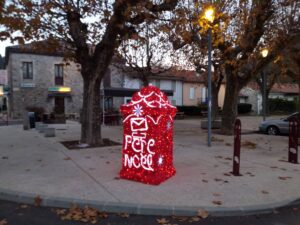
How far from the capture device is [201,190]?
5930 millimetres

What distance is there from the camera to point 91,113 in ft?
36.4

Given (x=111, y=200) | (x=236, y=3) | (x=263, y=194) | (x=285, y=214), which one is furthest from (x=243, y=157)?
(x=236, y=3)

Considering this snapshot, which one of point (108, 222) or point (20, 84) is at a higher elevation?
point (20, 84)

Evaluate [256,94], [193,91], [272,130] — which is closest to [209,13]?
[272,130]

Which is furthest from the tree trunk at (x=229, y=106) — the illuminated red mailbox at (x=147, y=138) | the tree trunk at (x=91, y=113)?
the illuminated red mailbox at (x=147, y=138)

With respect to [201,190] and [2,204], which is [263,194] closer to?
[201,190]

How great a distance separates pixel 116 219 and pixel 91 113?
22.2 ft

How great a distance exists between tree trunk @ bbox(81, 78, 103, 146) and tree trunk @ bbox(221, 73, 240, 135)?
7.36 meters

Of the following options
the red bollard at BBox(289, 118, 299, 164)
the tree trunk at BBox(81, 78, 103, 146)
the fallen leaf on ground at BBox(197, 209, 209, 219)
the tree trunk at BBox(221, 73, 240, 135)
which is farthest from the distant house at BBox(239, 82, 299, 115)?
the fallen leaf on ground at BBox(197, 209, 209, 219)

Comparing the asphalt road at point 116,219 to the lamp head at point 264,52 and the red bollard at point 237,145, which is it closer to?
the red bollard at point 237,145

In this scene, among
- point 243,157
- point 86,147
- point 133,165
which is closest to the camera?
point 133,165

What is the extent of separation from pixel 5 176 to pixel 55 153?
2.88 m

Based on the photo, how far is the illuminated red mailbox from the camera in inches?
246

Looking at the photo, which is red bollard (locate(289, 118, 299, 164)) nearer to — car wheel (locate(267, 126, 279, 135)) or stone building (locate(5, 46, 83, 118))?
car wheel (locate(267, 126, 279, 135))
